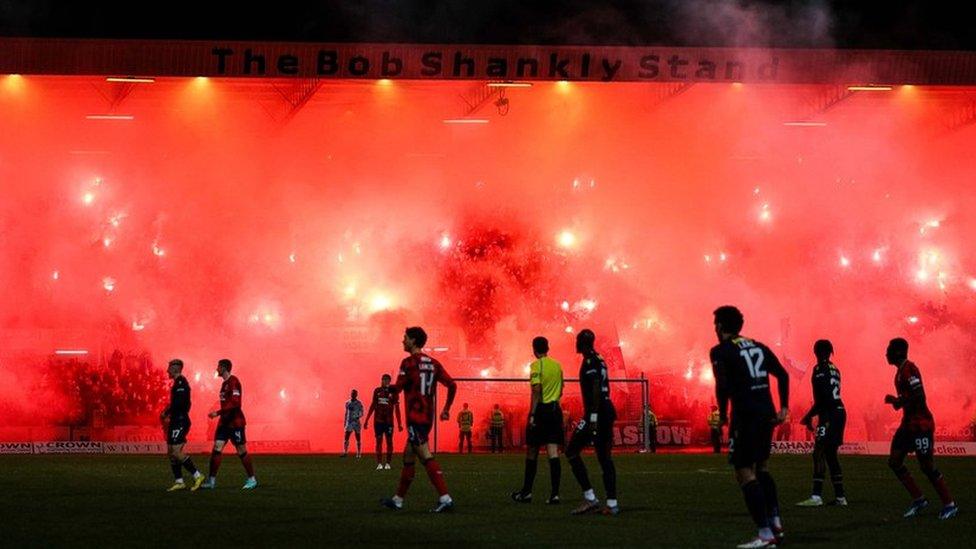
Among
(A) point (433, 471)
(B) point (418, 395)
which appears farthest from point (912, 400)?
(B) point (418, 395)

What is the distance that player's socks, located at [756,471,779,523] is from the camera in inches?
430

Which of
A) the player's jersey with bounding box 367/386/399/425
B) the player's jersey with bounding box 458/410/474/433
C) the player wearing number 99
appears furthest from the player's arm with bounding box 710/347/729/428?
the player's jersey with bounding box 458/410/474/433

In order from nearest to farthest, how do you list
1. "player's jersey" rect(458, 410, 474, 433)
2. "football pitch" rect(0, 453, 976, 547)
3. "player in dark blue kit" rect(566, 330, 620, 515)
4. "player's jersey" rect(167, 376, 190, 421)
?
"football pitch" rect(0, 453, 976, 547)
"player in dark blue kit" rect(566, 330, 620, 515)
"player's jersey" rect(167, 376, 190, 421)
"player's jersey" rect(458, 410, 474, 433)

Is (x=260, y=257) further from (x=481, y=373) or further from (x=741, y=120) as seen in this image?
(x=741, y=120)

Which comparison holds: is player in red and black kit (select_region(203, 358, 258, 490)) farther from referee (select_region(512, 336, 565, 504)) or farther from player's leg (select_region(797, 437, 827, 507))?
player's leg (select_region(797, 437, 827, 507))

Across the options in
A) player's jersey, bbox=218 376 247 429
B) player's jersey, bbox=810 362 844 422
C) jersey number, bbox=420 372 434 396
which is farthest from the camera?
player's jersey, bbox=218 376 247 429

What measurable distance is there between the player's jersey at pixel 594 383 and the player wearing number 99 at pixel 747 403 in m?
3.87

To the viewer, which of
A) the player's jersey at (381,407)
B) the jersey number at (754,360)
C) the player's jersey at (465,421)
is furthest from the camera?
the player's jersey at (465,421)

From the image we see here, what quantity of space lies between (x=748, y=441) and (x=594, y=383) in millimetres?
4197

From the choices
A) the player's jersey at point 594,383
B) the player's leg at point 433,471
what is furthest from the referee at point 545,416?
the player's leg at point 433,471

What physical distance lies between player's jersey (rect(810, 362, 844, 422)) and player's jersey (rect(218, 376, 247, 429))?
816 centimetres

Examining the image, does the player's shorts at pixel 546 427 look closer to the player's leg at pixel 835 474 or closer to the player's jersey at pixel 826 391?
the player's jersey at pixel 826 391

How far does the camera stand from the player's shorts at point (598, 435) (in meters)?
14.5

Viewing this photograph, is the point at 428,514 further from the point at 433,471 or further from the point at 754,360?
the point at 754,360
